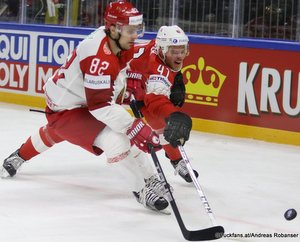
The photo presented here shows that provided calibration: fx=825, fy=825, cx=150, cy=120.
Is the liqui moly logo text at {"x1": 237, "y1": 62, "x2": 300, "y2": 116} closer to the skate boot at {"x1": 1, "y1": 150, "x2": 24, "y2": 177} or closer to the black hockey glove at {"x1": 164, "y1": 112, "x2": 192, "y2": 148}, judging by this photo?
the skate boot at {"x1": 1, "y1": 150, "x2": 24, "y2": 177}

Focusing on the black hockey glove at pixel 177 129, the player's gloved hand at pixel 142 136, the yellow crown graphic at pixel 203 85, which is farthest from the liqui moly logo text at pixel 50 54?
the black hockey glove at pixel 177 129

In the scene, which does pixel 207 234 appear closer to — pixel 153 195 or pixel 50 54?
pixel 153 195

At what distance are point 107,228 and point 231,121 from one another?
3.09 m

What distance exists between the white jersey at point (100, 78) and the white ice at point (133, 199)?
470 mm

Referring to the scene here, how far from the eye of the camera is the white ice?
3.57m

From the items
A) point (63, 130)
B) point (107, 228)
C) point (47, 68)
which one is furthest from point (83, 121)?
point (47, 68)

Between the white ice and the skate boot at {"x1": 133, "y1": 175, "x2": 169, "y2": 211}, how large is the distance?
45mm

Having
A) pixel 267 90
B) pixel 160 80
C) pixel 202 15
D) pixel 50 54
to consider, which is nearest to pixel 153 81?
pixel 160 80

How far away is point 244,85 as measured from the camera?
6.49 m

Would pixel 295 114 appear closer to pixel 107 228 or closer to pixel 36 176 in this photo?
pixel 36 176

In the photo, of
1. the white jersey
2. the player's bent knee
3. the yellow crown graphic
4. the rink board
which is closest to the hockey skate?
the player's bent knee

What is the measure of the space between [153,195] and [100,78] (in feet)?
2.00

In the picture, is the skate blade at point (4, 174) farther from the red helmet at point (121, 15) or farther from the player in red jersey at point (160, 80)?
the red helmet at point (121, 15)

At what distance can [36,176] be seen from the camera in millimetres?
4715
